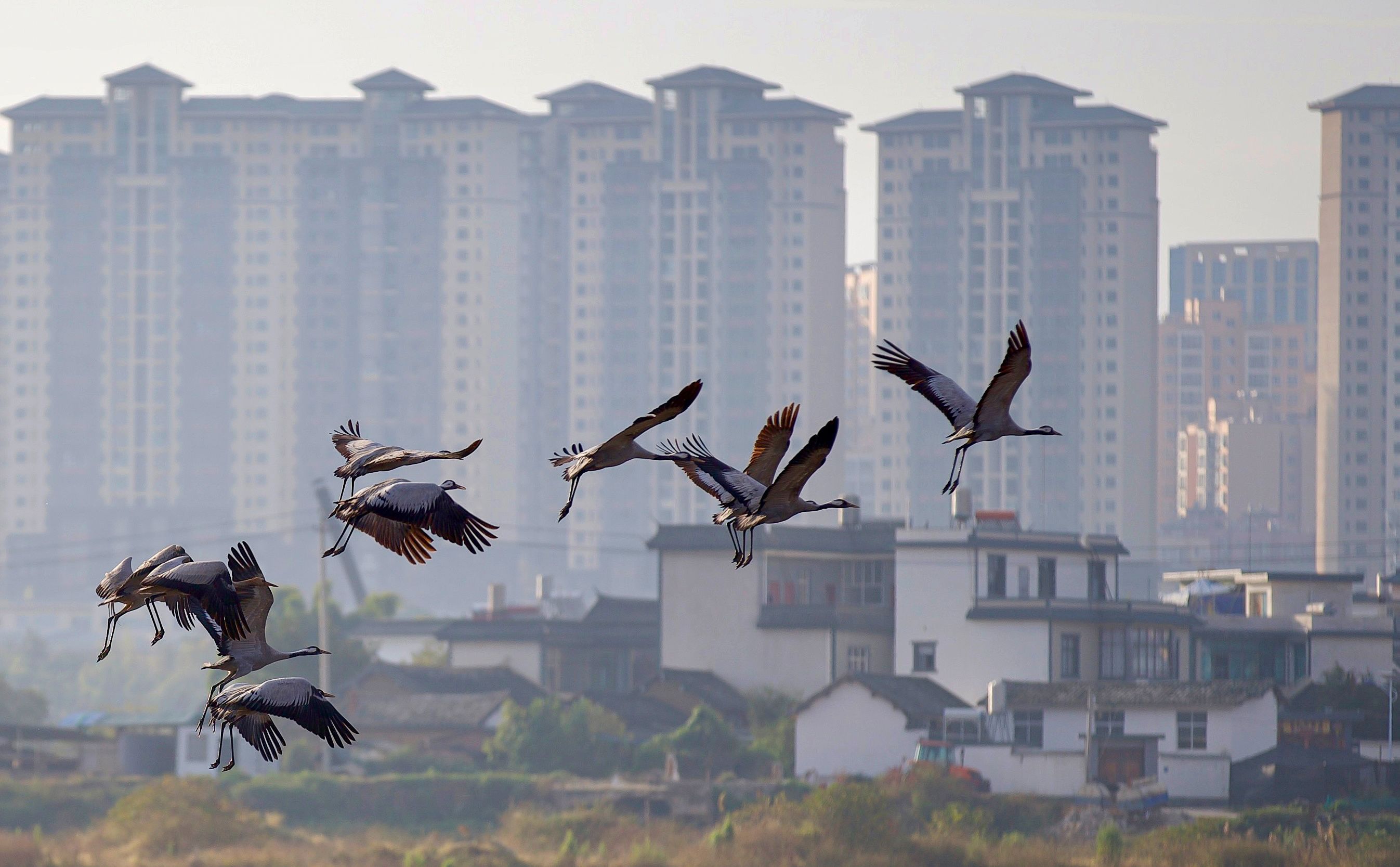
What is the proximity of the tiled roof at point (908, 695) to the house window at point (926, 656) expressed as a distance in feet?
6.94

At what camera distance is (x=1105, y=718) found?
293ft

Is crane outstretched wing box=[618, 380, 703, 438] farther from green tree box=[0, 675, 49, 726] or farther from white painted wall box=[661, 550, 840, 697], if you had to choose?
green tree box=[0, 675, 49, 726]

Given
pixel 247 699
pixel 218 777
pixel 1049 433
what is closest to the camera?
Result: pixel 247 699

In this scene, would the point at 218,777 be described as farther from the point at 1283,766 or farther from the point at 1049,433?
the point at 1049,433

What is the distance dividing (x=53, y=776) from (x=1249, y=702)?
53.0 metres

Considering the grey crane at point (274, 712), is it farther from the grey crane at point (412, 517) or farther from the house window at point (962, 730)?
the house window at point (962, 730)

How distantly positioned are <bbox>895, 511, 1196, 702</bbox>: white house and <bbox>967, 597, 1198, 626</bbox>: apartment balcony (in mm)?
51

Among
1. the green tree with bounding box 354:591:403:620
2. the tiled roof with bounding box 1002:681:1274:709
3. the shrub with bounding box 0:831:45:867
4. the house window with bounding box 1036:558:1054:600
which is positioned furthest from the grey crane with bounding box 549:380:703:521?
the green tree with bounding box 354:591:403:620

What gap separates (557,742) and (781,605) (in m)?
14.2

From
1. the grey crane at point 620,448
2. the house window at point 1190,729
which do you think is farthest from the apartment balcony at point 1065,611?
the grey crane at point 620,448

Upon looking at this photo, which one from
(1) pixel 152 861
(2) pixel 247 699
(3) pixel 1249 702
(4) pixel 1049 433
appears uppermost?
(4) pixel 1049 433

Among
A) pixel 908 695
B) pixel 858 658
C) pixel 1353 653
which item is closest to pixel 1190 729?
pixel 908 695

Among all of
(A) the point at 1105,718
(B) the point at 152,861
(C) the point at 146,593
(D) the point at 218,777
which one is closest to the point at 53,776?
(D) the point at 218,777

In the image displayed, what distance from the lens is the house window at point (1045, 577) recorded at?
101 meters
